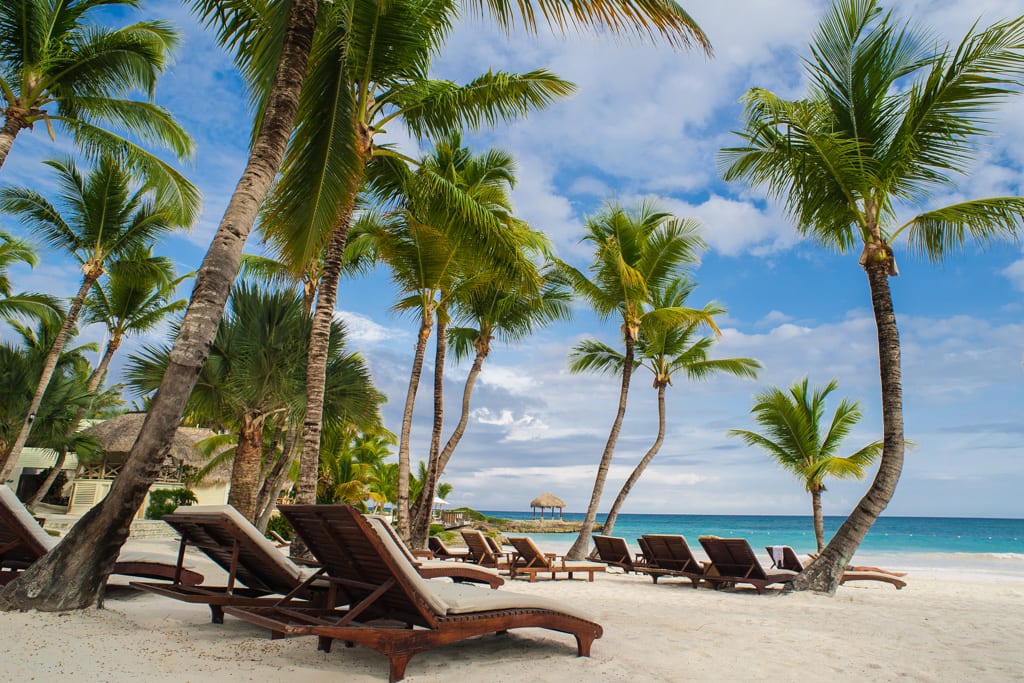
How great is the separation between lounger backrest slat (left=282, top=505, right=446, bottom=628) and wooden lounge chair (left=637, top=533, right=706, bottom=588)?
668cm

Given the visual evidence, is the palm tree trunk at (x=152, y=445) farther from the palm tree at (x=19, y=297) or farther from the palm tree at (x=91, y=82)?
the palm tree at (x=19, y=297)

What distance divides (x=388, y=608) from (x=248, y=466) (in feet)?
31.9

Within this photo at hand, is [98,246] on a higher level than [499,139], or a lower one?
lower

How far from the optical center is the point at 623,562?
11.4 meters

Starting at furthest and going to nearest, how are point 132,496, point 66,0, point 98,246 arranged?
1. point 98,246
2. point 66,0
3. point 132,496

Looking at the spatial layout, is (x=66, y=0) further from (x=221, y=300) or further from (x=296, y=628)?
(x=296, y=628)

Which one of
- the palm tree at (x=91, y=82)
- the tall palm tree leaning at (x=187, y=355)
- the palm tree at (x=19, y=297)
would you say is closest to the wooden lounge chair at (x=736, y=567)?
the tall palm tree leaning at (x=187, y=355)

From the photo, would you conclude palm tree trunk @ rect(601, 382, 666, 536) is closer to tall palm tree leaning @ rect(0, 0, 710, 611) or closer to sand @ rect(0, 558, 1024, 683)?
sand @ rect(0, 558, 1024, 683)

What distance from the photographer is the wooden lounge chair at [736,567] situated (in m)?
8.89

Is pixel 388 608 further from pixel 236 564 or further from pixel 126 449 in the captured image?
pixel 126 449

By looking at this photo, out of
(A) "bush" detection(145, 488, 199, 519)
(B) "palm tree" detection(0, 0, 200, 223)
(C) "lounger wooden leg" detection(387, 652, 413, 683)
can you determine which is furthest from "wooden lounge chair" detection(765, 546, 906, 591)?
(A) "bush" detection(145, 488, 199, 519)

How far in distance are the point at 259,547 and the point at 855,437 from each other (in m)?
14.3

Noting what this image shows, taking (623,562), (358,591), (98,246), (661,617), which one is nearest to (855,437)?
(623,562)

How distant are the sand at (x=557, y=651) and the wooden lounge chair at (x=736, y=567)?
218 cm
